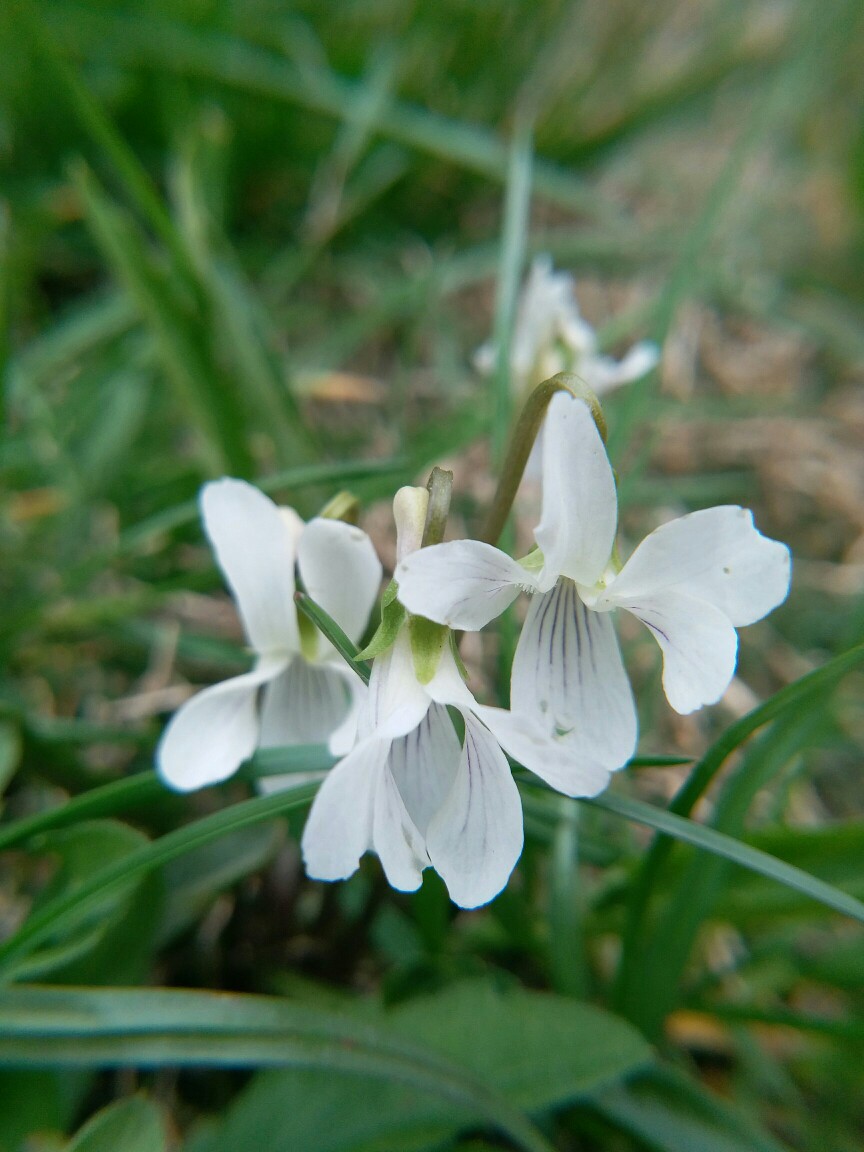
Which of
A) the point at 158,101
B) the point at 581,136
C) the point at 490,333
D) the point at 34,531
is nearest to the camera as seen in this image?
the point at 34,531

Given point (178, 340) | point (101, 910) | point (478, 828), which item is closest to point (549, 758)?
point (478, 828)

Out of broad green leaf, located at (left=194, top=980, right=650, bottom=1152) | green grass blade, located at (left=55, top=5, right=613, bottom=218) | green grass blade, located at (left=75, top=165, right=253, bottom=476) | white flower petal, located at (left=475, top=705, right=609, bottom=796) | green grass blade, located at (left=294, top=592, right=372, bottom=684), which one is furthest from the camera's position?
green grass blade, located at (left=55, top=5, right=613, bottom=218)

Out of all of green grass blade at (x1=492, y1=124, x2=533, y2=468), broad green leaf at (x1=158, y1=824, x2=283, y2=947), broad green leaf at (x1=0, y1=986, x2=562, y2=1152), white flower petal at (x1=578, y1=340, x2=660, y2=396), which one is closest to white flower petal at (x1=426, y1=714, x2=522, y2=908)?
broad green leaf at (x1=0, y1=986, x2=562, y2=1152)

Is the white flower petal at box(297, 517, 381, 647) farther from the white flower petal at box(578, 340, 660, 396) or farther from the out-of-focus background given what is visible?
the white flower petal at box(578, 340, 660, 396)

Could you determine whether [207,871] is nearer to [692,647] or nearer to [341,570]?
[341,570]

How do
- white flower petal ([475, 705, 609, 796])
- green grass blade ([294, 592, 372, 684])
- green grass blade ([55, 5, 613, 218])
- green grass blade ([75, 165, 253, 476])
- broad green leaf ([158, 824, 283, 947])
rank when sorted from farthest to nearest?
green grass blade ([55, 5, 613, 218]) → green grass blade ([75, 165, 253, 476]) → broad green leaf ([158, 824, 283, 947]) → green grass blade ([294, 592, 372, 684]) → white flower petal ([475, 705, 609, 796])

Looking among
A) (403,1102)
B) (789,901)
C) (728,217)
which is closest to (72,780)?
(403,1102)

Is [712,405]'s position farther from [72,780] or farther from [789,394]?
[72,780]
